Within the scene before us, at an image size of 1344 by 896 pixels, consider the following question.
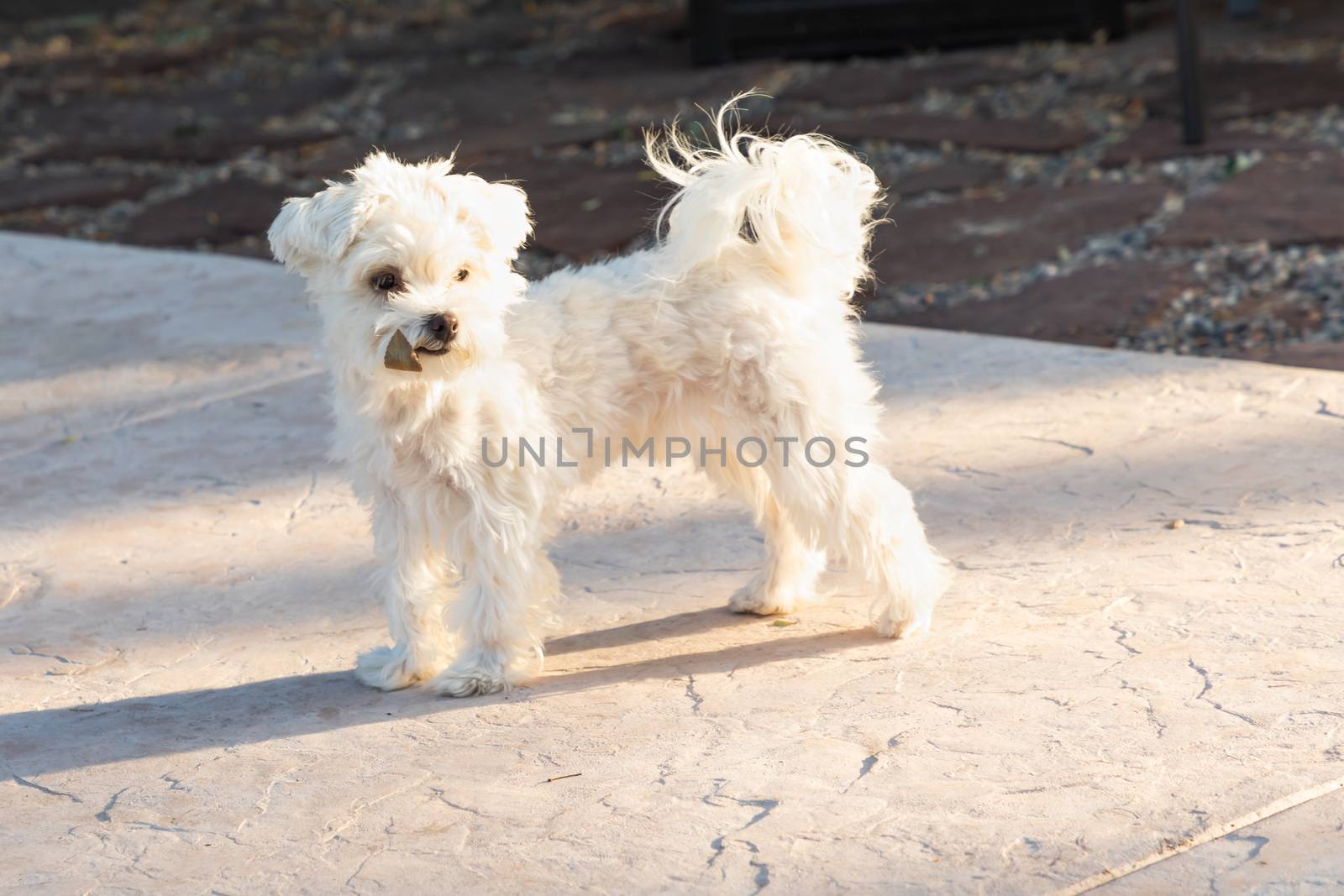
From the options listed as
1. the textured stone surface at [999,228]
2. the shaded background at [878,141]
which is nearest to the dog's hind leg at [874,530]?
the shaded background at [878,141]

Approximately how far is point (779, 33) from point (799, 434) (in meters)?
7.29

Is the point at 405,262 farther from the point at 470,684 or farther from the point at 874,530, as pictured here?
the point at 874,530

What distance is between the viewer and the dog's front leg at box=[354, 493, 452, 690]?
3.26m

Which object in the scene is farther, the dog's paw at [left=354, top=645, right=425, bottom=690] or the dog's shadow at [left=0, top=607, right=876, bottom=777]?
the dog's paw at [left=354, top=645, right=425, bottom=690]

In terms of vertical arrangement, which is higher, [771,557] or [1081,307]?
[1081,307]

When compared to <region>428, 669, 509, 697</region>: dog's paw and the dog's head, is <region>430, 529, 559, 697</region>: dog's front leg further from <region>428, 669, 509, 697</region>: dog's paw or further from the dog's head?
the dog's head

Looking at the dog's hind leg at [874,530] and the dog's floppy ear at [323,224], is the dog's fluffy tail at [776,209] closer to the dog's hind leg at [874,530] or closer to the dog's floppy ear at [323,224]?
the dog's hind leg at [874,530]

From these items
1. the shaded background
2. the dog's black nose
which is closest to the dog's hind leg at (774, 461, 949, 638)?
the dog's black nose

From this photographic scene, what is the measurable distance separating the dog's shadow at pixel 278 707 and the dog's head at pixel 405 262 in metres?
0.73

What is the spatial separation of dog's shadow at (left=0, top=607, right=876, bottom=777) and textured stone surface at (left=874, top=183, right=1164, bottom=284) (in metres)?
3.14

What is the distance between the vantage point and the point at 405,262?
2990 millimetres

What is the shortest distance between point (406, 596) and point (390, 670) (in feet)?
0.54

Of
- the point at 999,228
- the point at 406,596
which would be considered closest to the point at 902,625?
the point at 406,596

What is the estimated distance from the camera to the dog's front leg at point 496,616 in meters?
3.22
